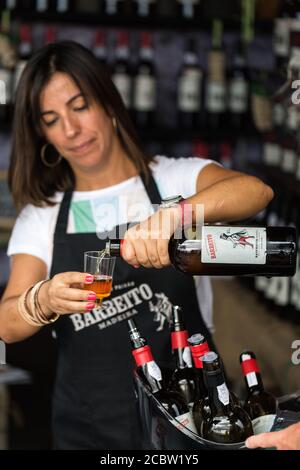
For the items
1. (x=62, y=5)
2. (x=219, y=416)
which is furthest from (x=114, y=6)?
(x=219, y=416)

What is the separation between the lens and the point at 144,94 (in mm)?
3342

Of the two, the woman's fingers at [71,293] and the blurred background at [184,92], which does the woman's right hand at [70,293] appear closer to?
the woman's fingers at [71,293]

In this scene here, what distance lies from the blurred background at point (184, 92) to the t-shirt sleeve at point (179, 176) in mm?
1042

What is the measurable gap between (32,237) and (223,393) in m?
0.65

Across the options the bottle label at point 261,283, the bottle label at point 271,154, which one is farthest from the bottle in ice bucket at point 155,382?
the bottle label at point 271,154

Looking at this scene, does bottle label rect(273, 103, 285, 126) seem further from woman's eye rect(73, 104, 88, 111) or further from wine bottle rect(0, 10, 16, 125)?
woman's eye rect(73, 104, 88, 111)

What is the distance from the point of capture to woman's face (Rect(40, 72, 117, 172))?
1.60 meters

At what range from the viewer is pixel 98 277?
1.27 m

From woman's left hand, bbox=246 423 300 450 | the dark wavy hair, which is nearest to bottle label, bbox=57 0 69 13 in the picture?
the dark wavy hair

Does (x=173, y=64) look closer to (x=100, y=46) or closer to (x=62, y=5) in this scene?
(x=100, y=46)

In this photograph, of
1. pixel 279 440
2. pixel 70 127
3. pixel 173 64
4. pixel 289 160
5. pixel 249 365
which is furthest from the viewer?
pixel 173 64

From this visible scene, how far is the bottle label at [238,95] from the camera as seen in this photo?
11.4 feet

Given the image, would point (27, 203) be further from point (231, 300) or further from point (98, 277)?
point (231, 300)

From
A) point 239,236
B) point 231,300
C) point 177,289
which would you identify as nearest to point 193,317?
point 177,289
